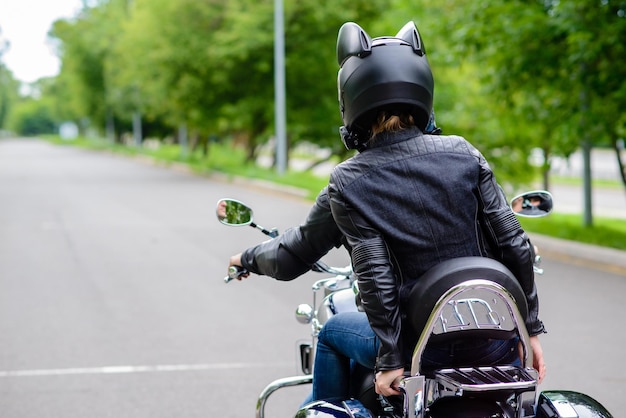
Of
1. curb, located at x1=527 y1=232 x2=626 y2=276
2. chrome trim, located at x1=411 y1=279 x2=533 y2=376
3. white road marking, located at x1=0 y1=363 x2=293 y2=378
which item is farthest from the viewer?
curb, located at x1=527 y1=232 x2=626 y2=276

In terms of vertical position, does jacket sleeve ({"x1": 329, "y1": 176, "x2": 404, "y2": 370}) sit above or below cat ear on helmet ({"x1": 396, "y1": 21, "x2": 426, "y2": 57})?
below

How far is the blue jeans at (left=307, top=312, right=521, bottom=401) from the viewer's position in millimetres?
2396

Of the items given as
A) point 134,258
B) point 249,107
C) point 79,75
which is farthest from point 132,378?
point 79,75

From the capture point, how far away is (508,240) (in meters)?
2.44

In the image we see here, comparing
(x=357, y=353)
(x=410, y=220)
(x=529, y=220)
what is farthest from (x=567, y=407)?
(x=529, y=220)

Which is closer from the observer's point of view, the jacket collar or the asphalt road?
the jacket collar

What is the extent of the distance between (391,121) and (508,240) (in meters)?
0.49

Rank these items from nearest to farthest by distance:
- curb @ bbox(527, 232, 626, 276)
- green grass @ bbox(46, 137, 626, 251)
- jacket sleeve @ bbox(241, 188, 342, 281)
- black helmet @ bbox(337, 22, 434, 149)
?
black helmet @ bbox(337, 22, 434, 149), jacket sleeve @ bbox(241, 188, 342, 281), curb @ bbox(527, 232, 626, 276), green grass @ bbox(46, 137, 626, 251)

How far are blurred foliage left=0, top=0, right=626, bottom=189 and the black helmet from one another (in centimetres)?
767

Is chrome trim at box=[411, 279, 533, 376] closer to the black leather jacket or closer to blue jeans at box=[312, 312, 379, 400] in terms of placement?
the black leather jacket

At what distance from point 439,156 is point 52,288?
6.54m

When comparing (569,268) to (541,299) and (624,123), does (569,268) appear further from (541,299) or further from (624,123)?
(624,123)

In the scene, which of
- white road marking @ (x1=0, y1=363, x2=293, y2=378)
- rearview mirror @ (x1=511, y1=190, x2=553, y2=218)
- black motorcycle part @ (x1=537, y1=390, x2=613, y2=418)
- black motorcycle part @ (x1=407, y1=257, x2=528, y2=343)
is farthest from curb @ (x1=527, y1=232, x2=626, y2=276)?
black motorcycle part @ (x1=407, y1=257, x2=528, y2=343)

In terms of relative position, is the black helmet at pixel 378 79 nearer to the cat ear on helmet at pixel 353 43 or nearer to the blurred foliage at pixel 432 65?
the cat ear on helmet at pixel 353 43
